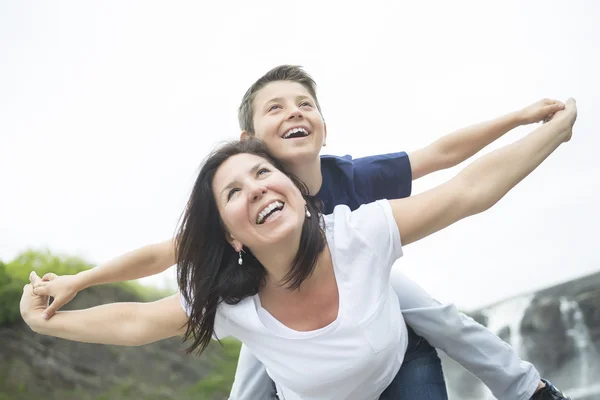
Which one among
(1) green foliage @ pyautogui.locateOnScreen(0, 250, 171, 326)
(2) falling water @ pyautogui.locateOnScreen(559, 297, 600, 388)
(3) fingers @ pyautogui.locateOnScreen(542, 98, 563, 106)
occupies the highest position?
(3) fingers @ pyautogui.locateOnScreen(542, 98, 563, 106)

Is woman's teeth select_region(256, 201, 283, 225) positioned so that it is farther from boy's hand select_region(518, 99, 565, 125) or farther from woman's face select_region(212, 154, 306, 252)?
boy's hand select_region(518, 99, 565, 125)

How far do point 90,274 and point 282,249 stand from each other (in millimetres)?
526

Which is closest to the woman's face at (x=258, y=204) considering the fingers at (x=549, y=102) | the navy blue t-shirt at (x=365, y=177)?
the navy blue t-shirt at (x=365, y=177)

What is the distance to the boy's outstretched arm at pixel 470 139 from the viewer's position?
4.32 feet

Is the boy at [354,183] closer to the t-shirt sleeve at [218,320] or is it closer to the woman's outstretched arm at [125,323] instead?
the woman's outstretched arm at [125,323]

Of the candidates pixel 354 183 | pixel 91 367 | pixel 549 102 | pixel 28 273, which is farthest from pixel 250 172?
pixel 28 273

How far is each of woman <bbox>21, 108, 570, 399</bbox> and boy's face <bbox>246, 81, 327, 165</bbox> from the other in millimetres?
111

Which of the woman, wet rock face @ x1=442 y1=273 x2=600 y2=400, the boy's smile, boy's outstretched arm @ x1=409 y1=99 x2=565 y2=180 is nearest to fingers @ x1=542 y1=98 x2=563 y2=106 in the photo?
boy's outstretched arm @ x1=409 y1=99 x2=565 y2=180

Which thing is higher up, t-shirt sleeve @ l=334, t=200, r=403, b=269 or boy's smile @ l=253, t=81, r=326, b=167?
boy's smile @ l=253, t=81, r=326, b=167

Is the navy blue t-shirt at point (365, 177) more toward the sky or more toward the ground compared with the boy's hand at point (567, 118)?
more toward the ground

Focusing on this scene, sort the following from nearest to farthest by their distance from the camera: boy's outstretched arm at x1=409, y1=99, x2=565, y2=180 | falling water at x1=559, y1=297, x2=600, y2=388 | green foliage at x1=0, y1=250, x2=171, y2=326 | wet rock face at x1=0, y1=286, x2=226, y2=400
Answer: boy's outstretched arm at x1=409, y1=99, x2=565, y2=180 → falling water at x1=559, y1=297, x2=600, y2=388 → wet rock face at x1=0, y1=286, x2=226, y2=400 → green foliage at x1=0, y1=250, x2=171, y2=326

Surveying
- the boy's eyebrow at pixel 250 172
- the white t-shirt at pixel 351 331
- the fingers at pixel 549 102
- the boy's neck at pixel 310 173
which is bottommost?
the white t-shirt at pixel 351 331

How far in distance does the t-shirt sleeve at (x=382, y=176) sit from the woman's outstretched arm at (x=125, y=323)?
0.56 metres

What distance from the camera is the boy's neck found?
1.41 meters
